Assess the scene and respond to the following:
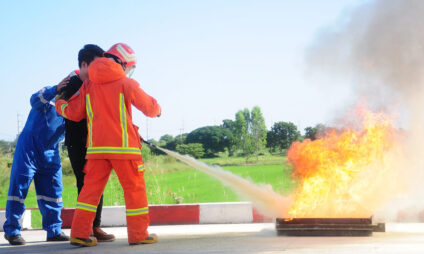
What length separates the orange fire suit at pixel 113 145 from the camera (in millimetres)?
5359

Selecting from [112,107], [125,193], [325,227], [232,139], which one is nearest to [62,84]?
[112,107]

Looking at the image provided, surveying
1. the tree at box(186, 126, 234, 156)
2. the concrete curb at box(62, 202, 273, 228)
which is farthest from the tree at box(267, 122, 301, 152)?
the tree at box(186, 126, 234, 156)

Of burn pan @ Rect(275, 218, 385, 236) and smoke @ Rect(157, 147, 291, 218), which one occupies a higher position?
smoke @ Rect(157, 147, 291, 218)

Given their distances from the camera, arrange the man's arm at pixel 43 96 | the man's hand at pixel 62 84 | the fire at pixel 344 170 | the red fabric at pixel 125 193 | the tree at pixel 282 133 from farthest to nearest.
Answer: the tree at pixel 282 133 < the fire at pixel 344 170 < the man's arm at pixel 43 96 < the man's hand at pixel 62 84 < the red fabric at pixel 125 193

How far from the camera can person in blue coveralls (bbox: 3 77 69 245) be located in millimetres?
6145

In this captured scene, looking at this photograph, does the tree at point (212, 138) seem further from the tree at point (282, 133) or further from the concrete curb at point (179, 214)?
the concrete curb at point (179, 214)

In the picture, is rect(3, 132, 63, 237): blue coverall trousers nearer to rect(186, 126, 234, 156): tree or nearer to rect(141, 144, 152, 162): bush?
rect(141, 144, 152, 162): bush

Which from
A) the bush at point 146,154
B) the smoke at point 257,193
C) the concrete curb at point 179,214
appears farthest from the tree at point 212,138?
the smoke at point 257,193

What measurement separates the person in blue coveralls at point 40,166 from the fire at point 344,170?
299 centimetres

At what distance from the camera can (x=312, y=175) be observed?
6.54 m

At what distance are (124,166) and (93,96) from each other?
860mm

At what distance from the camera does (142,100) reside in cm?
552

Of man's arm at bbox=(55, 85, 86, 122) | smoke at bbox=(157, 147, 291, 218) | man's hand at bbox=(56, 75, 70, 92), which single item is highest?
man's hand at bbox=(56, 75, 70, 92)

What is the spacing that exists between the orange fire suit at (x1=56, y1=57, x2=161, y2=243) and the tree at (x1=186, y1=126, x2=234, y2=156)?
2701 cm
